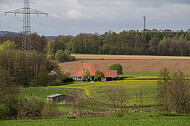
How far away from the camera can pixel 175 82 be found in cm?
3456

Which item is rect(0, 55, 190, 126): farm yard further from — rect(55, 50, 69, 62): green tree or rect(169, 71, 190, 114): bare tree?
rect(55, 50, 69, 62): green tree

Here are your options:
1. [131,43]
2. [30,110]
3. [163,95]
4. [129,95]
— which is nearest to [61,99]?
[129,95]

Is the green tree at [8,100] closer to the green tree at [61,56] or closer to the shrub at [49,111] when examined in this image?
the shrub at [49,111]

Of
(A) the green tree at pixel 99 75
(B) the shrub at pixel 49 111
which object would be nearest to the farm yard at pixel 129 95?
(B) the shrub at pixel 49 111

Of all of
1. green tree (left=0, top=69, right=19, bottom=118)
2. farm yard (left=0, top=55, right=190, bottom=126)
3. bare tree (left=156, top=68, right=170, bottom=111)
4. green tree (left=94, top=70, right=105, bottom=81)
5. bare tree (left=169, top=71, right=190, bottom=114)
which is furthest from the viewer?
green tree (left=94, top=70, right=105, bottom=81)

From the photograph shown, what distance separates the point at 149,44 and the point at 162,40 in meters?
5.96

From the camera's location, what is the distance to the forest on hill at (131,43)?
378 ft

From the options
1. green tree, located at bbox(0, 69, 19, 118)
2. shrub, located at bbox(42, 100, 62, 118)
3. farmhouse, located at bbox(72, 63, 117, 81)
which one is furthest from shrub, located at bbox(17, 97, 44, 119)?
farmhouse, located at bbox(72, 63, 117, 81)

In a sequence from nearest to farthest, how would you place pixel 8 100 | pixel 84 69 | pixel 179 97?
1. pixel 179 97
2. pixel 8 100
3. pixel 84 69

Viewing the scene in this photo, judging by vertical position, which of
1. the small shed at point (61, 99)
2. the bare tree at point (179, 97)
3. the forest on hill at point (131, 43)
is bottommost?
the small shed at point (61, 99)

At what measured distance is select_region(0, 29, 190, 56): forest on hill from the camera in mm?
115250

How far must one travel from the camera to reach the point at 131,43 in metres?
125

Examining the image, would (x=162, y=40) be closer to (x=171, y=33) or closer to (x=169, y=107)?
(x=171, y=33)

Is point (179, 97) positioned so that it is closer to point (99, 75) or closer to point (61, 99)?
point (61, 99)
